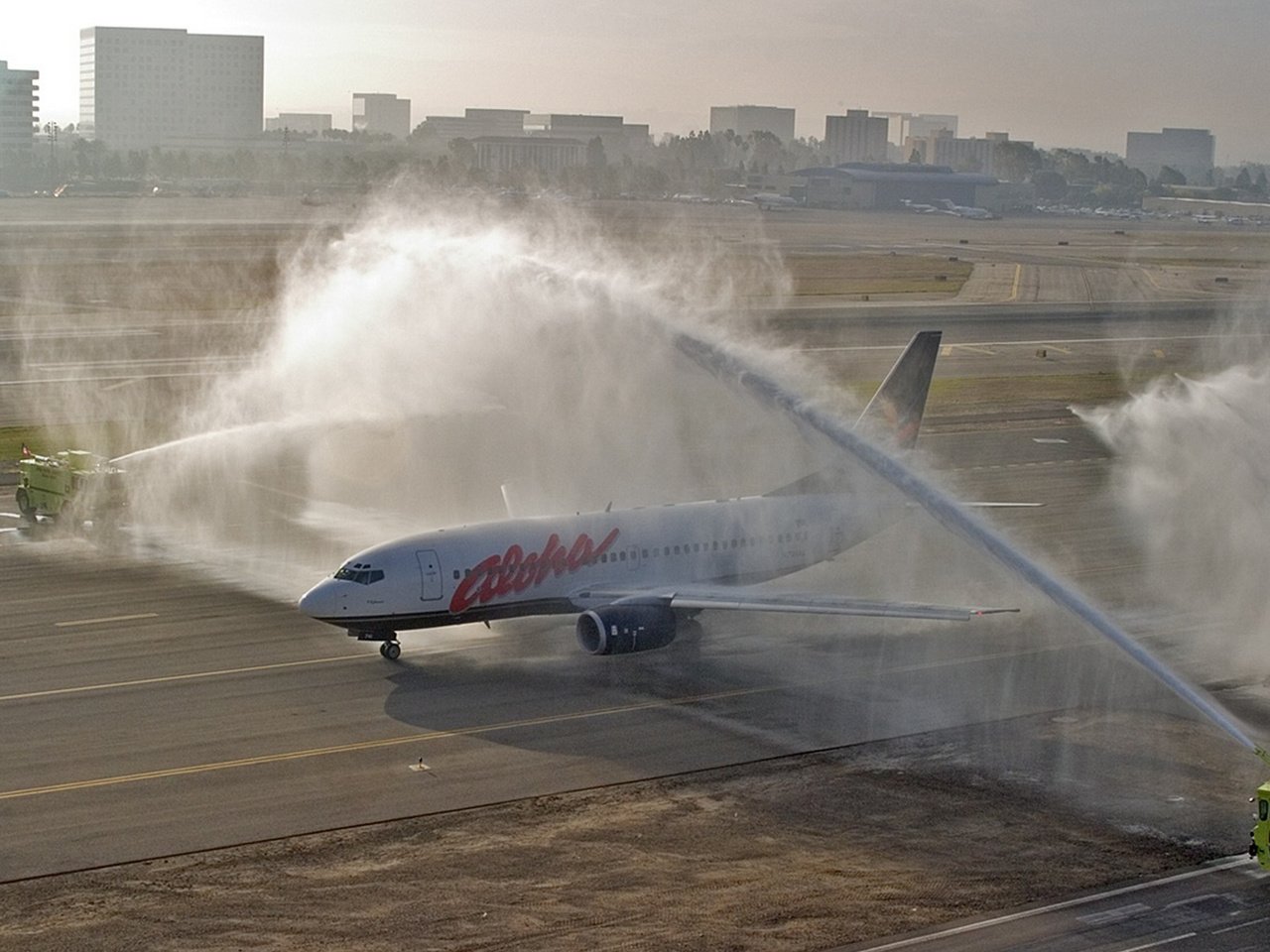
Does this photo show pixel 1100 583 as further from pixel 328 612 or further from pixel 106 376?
pixel 106 376

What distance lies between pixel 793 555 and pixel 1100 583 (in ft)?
48.8

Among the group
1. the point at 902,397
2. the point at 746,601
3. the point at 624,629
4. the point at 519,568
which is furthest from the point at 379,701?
the point at 902,397

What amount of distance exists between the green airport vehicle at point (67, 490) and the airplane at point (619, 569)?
23.5 meters

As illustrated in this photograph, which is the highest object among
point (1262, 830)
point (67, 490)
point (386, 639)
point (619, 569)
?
point (619, 569)

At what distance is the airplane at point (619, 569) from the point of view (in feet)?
164

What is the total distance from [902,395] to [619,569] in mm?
13776

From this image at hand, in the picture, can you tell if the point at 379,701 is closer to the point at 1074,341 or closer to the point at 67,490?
the point at 67,490

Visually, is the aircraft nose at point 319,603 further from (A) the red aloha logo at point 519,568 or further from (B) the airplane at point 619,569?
(A) the red aloha logo at point 519,568

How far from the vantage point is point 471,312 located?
7481 cm

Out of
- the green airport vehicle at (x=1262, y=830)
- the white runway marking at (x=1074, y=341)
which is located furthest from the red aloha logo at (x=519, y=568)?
the white runway marking at (x=1074, y=341)

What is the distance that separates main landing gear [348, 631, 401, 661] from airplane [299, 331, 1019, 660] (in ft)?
0.15

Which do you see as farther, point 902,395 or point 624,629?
point 902,395

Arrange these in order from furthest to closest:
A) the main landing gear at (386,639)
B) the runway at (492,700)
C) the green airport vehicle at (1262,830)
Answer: the main landing gear at (386,639) → the runway at (492,700) → the green airport vehicle at (1262,830)

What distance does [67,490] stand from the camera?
71.5 m
